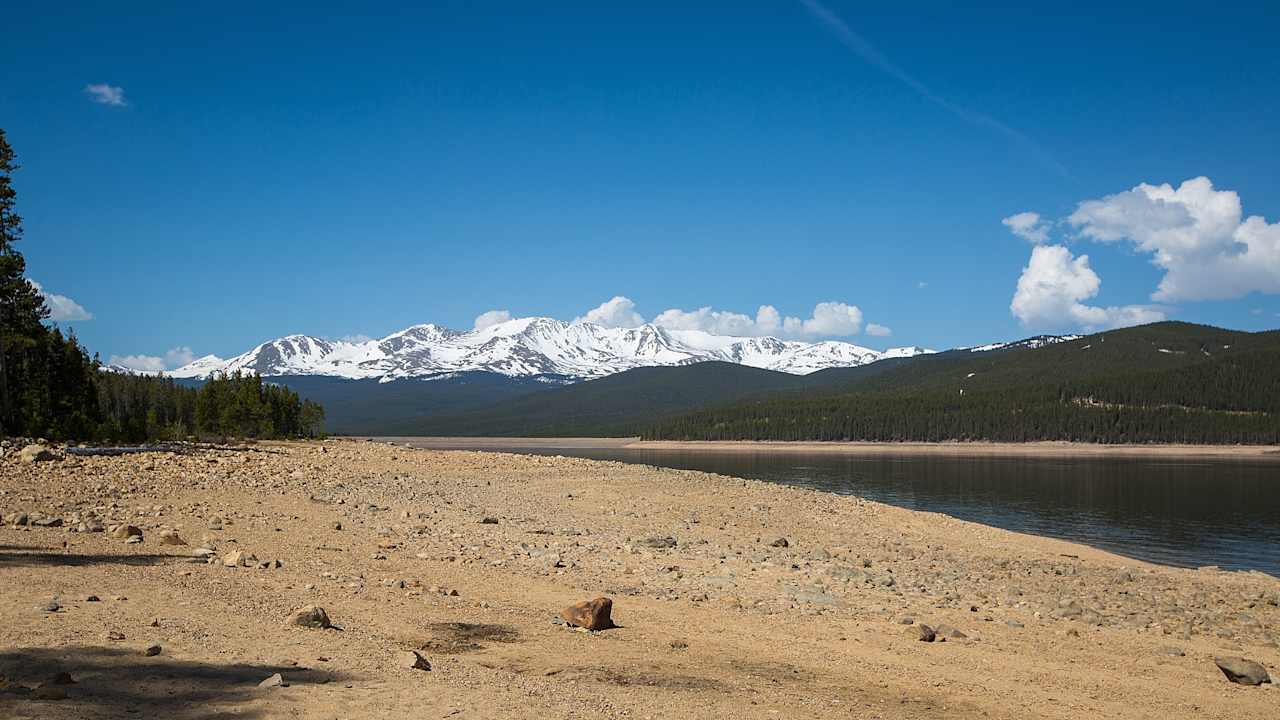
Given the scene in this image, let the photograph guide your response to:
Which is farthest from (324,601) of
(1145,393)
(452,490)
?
(1145,393)

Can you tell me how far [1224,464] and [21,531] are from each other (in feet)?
435

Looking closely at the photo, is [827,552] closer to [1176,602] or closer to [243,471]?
[1176,602]

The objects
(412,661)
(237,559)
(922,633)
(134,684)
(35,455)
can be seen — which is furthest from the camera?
(35,455)

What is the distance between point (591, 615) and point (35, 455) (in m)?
22.5

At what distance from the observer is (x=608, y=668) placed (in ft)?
35.0

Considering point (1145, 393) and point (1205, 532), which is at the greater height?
point (1145, 393)

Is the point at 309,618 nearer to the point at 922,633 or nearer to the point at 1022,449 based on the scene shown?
the point at 922,633

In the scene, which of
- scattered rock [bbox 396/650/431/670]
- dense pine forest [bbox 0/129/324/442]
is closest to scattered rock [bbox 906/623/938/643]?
scattered rock [bbox 396/650/431/670]

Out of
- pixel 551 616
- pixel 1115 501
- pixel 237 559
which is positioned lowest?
pixel 1115 501

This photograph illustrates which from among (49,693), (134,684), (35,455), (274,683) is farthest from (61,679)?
(35,455)

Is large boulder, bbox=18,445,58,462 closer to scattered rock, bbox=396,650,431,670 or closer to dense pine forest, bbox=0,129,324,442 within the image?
dense pine forest, bbox=0,129,324,442

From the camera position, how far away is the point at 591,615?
41.9ft

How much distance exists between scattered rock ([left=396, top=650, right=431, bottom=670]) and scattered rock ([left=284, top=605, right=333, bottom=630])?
178 cm

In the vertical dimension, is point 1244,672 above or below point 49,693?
below
